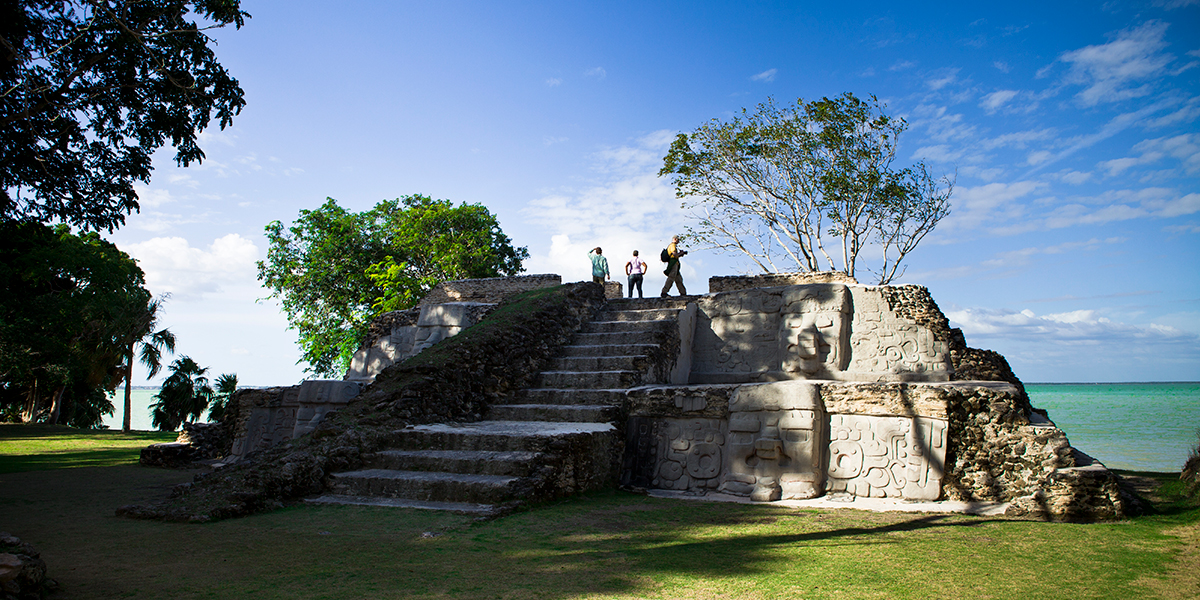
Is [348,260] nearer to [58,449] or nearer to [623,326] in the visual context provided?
[58,449]

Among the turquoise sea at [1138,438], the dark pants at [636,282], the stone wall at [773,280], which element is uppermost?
the dark pants at [636,282]

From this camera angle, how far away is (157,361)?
76.5 ft

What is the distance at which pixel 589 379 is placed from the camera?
7.39m

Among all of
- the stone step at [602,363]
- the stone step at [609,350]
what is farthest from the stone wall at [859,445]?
the stone step at [609,350]

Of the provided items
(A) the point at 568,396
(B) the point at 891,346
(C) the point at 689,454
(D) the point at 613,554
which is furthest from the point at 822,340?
(D) the point at 613,554

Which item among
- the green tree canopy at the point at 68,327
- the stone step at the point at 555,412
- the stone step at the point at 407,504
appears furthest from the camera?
the green tree canopy at the point at 68,327

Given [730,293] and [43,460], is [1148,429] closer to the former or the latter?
[730,293]

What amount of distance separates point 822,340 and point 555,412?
3301 mm

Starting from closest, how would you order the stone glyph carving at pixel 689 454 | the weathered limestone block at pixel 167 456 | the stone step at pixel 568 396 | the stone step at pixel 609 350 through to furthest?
the stone glyph carving at pixel 689 454 → the stone step at pixel 568 396 → the stone step at pixel 609 350 → the weathered limestone block at pixel 167 456

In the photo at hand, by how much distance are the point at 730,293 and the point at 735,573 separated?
546 centimetres

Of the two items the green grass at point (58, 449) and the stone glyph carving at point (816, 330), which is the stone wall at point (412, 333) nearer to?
the green grass at point (58, 449)

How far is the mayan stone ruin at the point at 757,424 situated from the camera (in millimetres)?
5270

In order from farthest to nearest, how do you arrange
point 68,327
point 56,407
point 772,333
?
point 56,407, point 68,327, point 772,333

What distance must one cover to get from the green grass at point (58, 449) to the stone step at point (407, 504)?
5.60 m
